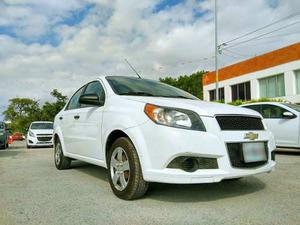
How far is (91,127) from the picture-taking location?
4957 mm

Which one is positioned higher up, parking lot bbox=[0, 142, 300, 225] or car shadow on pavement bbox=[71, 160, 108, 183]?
car shadow on pavement bbox=[71, 160, 108, 183]

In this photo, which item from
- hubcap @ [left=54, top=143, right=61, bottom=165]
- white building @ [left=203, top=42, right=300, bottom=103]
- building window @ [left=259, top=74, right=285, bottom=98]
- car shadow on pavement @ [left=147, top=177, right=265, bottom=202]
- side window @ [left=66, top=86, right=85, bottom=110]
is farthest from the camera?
building window @ [left=259, top=74, right=285, bottom=98]

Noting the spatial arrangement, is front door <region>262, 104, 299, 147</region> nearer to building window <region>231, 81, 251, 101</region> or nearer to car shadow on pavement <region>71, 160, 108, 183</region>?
car shadow on pavement <region>71, 160, 108, 183</region>

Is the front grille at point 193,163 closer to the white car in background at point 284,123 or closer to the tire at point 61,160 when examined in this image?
the tire at point 61,160

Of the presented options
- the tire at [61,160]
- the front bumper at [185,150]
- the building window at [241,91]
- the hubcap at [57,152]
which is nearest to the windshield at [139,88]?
the front bumper at [185,150]

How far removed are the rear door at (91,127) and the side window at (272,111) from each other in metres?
5.67

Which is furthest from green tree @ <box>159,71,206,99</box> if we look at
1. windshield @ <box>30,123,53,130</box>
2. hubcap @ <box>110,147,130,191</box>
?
hubcap @ <box>110,147,130,191</box>

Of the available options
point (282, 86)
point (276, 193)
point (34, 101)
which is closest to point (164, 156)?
point (276, 193)

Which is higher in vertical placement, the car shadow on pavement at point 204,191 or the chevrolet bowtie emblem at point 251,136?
the chevrolet bowtie emblem at point 251,136

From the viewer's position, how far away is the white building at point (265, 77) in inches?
823

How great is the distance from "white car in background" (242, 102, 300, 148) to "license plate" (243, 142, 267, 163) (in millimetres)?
5167

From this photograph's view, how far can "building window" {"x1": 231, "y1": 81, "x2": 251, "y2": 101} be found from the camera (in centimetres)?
2617

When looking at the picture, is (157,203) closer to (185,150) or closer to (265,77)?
(185,150)

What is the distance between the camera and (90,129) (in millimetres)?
4992
